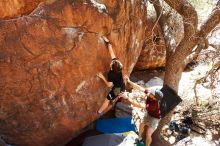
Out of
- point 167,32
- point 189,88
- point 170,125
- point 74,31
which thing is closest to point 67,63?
point 74,31

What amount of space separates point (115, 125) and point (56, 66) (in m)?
2.04

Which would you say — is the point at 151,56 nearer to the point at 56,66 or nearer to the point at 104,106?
the point at 104,106

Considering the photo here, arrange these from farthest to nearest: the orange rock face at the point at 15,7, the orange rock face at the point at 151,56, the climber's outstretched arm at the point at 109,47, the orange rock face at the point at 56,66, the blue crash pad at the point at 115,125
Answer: the orange rock face at the point at 151,56 < the blue crash pad at the point at 115,125 < the climber's outstretched arm at the point at 109,47 < the orange rock face at the point at 56,66 < the orange rock face at the point at 15,7

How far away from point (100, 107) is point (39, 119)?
3.79ft

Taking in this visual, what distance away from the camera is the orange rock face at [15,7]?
179 inches

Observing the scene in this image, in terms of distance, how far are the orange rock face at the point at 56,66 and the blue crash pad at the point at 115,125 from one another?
65cm

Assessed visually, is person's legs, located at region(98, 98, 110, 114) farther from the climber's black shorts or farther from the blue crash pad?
the blue crash pad

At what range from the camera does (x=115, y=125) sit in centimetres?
662

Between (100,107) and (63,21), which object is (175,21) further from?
(63,21)

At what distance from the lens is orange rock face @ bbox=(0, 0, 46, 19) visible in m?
4.55

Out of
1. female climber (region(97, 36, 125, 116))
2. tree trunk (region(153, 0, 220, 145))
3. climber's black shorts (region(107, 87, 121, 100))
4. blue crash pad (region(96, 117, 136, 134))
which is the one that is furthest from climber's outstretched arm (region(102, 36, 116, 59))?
blue crash pad (region(96, 117, 136, 134))

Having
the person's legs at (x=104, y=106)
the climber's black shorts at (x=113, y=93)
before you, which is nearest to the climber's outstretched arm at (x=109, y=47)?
the climber's black shorts at (x=113, y=93)

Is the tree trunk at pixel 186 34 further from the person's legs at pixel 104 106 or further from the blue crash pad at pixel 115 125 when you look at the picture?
the person's legs at pixel 104 106

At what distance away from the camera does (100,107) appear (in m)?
6.05
